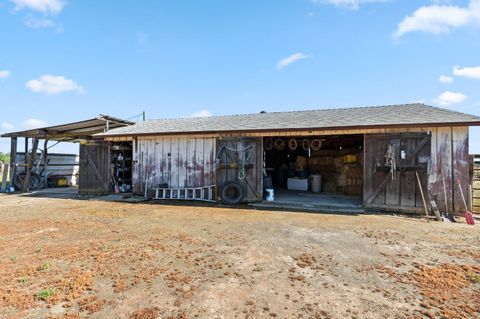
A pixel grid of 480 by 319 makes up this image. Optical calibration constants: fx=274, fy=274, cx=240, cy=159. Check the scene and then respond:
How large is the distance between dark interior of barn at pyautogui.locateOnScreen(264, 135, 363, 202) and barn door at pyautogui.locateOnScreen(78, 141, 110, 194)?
23.2 ft

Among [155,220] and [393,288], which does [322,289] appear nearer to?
[393,288]

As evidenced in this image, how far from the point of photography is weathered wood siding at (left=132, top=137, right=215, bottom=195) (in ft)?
34.1

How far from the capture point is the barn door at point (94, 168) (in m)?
12.0

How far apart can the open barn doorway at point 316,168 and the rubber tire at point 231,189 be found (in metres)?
1.01

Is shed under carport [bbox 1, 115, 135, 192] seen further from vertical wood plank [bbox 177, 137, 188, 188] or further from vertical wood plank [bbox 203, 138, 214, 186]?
vertical wood plank [bbox 203, 138, 214, 186]

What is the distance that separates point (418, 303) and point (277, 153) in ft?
40.7

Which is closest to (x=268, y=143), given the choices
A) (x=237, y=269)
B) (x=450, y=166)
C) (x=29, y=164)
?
(x=450, y=166)

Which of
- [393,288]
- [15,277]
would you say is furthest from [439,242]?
[15,277]

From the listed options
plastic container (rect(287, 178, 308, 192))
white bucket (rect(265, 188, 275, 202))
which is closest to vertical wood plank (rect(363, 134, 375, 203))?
white bucket (rect(265, 188, 275, 202))

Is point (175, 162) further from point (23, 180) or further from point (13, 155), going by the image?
point (13, 155)

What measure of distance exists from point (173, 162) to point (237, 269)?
303 inches

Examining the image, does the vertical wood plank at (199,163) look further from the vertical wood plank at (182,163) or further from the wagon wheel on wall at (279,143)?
the wagon wheel on wall at (279,143)

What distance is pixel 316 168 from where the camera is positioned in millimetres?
13945

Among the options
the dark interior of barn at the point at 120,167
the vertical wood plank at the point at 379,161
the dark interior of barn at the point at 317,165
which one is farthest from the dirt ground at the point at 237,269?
the dark interior of barn at the point at 120,167
